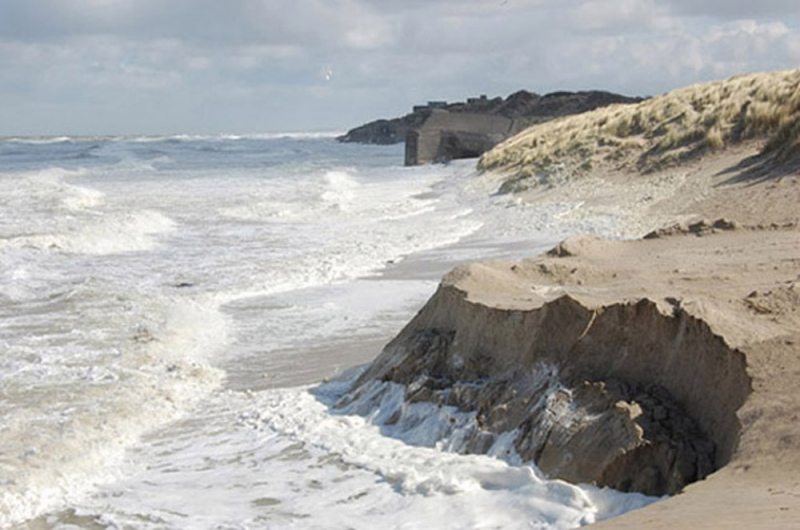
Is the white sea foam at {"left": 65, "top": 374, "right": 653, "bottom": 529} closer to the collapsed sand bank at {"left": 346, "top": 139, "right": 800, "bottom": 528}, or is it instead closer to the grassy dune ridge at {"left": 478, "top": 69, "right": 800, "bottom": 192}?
the collapsed sand bank at {"left": 346, "top": 139, "right": 800, "bottom": 528}

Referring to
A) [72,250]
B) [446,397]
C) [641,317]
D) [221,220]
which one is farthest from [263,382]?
[221,220]

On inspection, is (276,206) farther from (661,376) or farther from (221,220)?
(661,376)

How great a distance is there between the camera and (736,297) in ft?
21.1

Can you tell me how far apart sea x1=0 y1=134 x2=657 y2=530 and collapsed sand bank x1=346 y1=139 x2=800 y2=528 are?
37 centimetres

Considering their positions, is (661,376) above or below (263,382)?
above

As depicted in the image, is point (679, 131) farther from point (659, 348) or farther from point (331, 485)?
point (331, 485)

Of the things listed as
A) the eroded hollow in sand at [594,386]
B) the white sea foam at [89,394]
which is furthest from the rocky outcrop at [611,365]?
the white sea foam at [89,394]

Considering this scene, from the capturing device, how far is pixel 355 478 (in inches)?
237

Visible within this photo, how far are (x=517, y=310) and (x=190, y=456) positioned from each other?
2295 millimetres

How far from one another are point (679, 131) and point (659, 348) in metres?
18.9

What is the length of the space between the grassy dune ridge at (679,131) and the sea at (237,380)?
Result: 3194 millimetres

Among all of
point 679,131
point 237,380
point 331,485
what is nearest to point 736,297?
point 331,485

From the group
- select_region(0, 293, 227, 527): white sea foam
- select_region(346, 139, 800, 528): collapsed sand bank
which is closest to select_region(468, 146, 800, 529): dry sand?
select_region(346, 139, 800, 528): collapsed sand bank

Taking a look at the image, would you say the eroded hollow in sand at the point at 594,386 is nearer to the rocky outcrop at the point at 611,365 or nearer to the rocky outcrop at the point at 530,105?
the rocky outcrop at the point at 611,365
